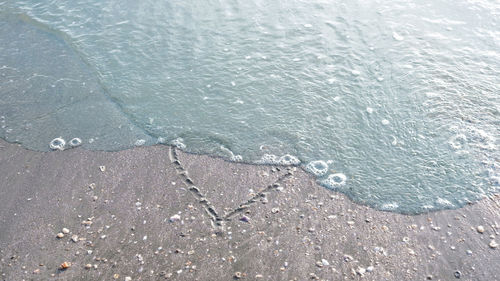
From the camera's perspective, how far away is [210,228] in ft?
16.4

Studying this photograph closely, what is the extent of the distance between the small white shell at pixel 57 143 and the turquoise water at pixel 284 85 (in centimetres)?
9

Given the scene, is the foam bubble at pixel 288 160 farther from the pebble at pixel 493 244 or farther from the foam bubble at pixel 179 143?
the pebble at pixel 493 244

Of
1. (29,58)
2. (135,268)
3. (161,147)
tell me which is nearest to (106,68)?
(29,58)

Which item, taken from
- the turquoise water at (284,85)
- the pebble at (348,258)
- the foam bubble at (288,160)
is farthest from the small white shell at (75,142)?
the pebble at (348,258)

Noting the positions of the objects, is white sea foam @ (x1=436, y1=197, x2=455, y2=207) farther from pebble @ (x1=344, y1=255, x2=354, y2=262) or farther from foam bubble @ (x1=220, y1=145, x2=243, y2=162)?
foam bubble @ (x1=220, y1=145, x2=243, y2=162)

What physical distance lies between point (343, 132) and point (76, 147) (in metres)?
4.44

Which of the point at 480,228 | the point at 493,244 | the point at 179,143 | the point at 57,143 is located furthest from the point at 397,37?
the point at 57,143

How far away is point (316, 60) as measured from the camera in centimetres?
809

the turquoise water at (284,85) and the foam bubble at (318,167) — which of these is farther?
the turquoise water at (284,85)

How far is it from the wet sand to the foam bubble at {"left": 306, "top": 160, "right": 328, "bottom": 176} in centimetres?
15

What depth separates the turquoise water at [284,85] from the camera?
6.07 m

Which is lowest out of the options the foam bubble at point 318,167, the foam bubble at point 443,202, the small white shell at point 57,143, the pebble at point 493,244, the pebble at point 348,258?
the small white shell at point 57,143

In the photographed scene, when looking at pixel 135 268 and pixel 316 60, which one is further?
pixel 316 60

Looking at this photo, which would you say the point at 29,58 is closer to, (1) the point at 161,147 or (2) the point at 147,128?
(2) the point at 147,128
